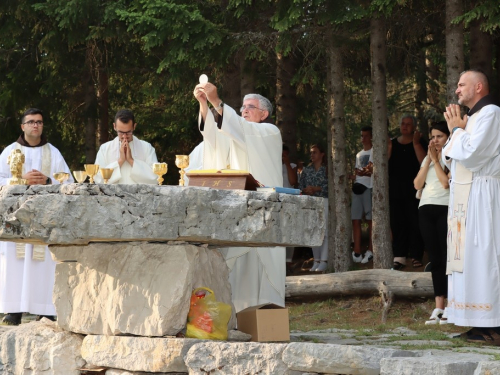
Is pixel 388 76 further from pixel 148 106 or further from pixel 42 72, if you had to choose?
pixel 42 72

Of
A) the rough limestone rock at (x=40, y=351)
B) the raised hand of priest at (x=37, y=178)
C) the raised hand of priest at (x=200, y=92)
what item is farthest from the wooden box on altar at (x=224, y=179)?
the raised hand of priest at (x=37, y=178)

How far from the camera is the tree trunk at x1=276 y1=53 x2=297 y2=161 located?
1477 centimetres

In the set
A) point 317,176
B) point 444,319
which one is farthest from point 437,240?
point 317,176

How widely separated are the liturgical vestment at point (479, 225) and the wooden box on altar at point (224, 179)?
2.11 meters

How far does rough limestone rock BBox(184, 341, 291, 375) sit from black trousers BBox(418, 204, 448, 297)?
3.71 metres

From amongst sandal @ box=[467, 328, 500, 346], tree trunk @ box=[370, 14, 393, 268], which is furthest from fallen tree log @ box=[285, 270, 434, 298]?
sandal @ box=[467, 328, 500, 346]

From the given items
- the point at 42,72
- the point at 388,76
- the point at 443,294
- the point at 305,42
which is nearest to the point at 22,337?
the point at 443,294

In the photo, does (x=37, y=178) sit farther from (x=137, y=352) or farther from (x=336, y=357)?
(x=336, y=357)

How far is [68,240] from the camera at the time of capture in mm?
5852

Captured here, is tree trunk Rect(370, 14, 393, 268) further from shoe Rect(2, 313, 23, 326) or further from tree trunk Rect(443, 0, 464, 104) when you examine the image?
shoe Rect(2, 313, 23, 326)

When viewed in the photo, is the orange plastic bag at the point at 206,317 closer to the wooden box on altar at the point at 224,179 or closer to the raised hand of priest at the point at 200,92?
the wooden box on altar at the point at 224,179

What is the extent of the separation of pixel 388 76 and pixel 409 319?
20.9ft

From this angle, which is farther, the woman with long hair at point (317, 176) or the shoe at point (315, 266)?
the woman with long hair at point (317, 176)

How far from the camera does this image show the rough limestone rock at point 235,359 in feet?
19.0
